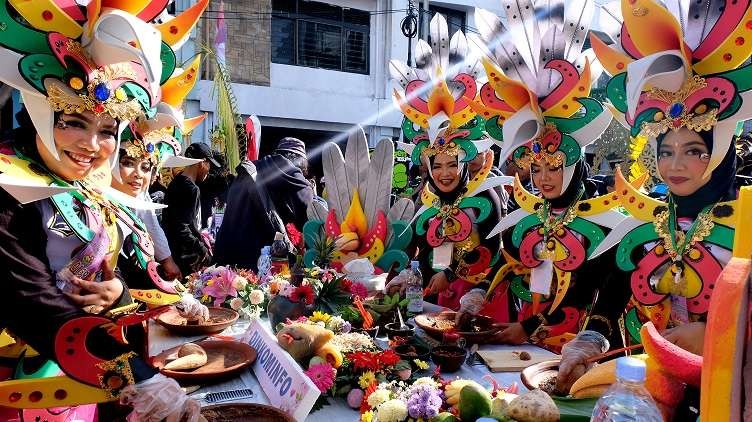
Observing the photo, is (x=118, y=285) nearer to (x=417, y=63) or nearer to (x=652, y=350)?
(x=652, y=350)

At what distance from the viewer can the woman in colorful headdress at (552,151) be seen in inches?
87.3

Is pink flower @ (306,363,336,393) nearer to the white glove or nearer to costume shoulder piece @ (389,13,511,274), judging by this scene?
the white glove

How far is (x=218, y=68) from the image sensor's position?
811cm

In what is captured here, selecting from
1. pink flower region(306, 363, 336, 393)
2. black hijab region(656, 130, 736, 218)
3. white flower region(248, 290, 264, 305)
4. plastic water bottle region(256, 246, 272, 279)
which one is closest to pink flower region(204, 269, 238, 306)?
white flower region(248, 290, 264, 305)

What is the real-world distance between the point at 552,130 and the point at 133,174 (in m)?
2.15

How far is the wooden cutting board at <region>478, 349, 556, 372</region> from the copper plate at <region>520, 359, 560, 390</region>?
5.5 inches

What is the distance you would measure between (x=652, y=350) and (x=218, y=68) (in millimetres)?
8162

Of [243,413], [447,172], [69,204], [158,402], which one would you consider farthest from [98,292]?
[447,172]

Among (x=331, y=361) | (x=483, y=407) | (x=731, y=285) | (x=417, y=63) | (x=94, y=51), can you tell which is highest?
Answer: (x=417, y=63)

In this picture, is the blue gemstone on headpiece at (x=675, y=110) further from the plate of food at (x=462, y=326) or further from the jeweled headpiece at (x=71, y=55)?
the jeweled headpiece at (x=71, y=55)

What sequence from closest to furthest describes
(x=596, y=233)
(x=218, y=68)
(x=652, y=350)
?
(x=652, y=350)
(x=596, y=233)
(x=218, y=68)

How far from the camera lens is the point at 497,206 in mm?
2930

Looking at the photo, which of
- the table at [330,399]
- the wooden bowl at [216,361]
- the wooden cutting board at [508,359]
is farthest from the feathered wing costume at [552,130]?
the wooden bowl at [216,361]

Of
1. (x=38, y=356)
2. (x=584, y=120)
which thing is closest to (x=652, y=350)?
(x=584, y=120)
